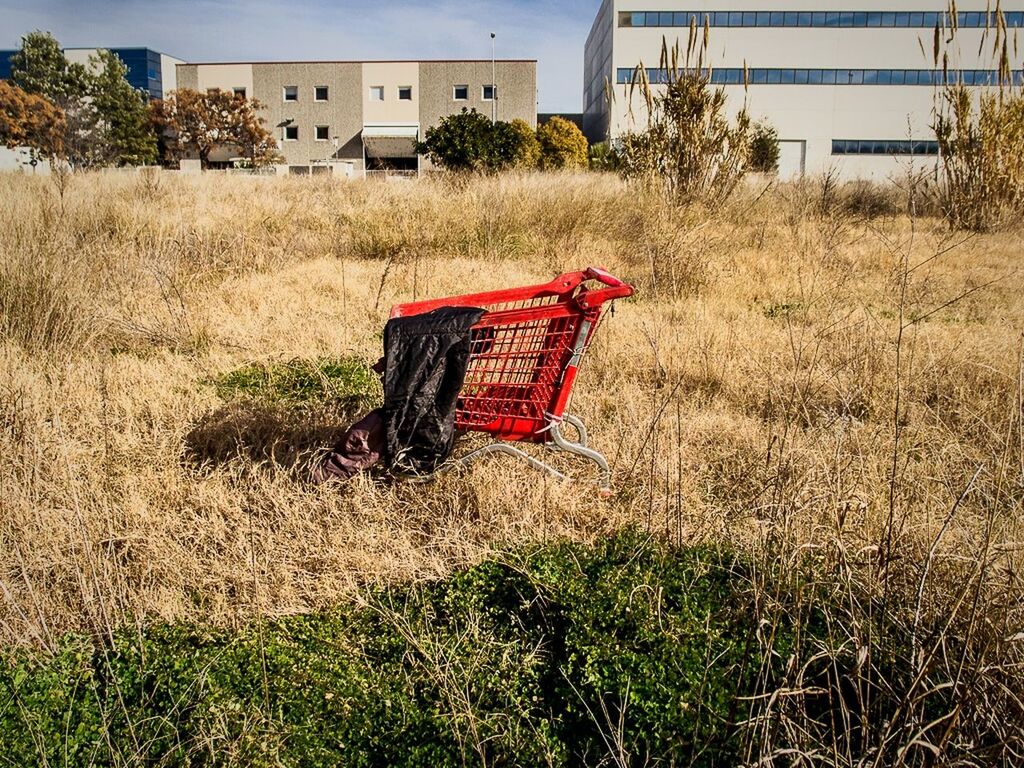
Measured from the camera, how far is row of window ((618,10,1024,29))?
42.9m

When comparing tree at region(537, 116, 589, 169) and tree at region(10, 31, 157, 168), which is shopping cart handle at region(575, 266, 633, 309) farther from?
tree at region(10, 31, 157, 168)

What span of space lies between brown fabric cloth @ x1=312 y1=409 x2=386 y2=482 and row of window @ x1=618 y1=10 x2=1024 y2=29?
4642cm

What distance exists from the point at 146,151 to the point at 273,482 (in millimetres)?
43412

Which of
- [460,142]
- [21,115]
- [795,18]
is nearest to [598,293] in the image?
[460,142]

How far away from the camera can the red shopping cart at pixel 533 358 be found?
9.62ft

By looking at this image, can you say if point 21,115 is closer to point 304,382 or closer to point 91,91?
point 91,91

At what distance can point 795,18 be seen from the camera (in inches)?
1702

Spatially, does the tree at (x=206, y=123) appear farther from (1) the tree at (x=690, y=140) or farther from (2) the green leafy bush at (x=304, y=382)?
(2) the green leafy bush at (x=304, y=382)

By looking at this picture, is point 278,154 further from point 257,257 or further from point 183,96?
point 257,257

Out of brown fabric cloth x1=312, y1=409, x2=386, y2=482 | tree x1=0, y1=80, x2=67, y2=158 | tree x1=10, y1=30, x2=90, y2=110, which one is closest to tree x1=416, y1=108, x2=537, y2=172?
brown fabric cloth x1=312, y1=409, x2=386, y2=482

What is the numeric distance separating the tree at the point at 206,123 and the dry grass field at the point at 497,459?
3818 cm

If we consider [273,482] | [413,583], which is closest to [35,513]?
[273,482]

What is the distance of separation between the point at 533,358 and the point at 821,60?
4783 cm

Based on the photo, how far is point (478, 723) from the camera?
2.12m
